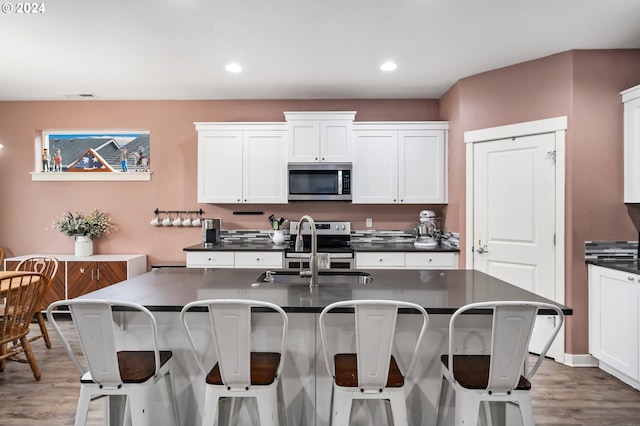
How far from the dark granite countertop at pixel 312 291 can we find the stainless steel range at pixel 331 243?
5.00 ft

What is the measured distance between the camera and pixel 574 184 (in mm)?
3051

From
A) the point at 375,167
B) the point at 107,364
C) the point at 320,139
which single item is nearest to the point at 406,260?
the point at 375,167

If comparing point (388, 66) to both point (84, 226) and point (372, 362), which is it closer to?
point (372, 362)

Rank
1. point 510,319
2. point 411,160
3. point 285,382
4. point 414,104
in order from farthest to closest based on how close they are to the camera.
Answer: point 414,104 → point 411,160 → point 285,382 → point 510,319

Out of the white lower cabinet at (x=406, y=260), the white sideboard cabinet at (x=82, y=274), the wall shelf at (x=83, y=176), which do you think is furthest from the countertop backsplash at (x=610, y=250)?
the wall shelf at (x=83, y=176)

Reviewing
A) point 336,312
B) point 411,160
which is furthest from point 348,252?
point 336,312

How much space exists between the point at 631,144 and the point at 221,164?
3865 mm

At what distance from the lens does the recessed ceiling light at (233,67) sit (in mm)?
3423

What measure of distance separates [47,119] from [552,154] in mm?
5654

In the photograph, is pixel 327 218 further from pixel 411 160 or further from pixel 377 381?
pixel 377 381

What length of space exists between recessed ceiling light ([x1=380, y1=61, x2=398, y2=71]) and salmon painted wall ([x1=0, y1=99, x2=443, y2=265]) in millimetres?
971

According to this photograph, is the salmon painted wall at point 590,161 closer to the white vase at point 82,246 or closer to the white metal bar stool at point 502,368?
the white metal bar stool at point 502,368

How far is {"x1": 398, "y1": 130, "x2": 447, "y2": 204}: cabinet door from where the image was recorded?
4121mm

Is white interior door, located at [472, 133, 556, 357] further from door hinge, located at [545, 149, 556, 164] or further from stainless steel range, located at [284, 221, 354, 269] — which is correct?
stainless steel range, located at [284, 221, 354, 269]
